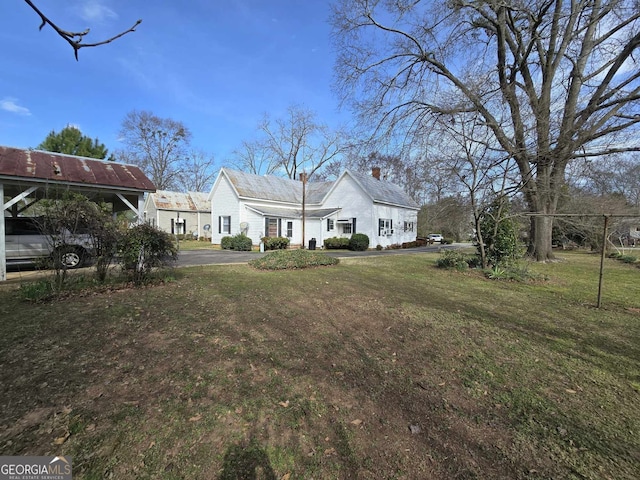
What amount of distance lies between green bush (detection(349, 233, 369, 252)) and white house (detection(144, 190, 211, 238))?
17941 millimetres

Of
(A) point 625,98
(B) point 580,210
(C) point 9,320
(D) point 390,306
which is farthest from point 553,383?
(B) point 580,210

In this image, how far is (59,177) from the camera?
8.38 meters

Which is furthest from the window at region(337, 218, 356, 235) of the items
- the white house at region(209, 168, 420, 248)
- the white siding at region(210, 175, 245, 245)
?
the white siding at region(210, 175, 245, 245)

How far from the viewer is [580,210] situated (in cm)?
1805

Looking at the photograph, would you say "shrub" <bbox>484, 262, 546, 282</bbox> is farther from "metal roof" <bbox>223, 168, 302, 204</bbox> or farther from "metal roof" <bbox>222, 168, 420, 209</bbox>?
"metal roof" <bbox>223, 168, 302, 204</bbox>

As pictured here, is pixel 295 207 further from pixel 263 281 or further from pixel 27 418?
pixel 27 418

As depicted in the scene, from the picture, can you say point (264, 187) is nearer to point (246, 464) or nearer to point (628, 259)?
point (246, 464)

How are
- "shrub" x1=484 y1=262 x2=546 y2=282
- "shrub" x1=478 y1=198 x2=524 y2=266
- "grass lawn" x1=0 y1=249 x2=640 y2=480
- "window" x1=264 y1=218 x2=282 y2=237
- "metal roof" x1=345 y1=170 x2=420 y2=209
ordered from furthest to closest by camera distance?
"metal roof" x1=345 y1=170 x2=420 y2=209
"window" x1=264 y1=218 x2=282 y2=237
"shrub" x1=478 y1=198 x2=524 y2=266
"shrub" x1=484 y1=262 x2=546 y2=282
"grass lawn" x1=0 y1=249 x2=640 y2=480

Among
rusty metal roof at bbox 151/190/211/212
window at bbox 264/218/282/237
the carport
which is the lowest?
window at bbox 264/218/282/237

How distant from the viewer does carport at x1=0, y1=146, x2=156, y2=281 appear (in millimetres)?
7969

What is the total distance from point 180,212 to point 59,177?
997 inches

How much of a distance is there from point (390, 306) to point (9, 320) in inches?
276

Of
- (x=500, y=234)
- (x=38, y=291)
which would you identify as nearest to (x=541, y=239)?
(x=500, y=234)

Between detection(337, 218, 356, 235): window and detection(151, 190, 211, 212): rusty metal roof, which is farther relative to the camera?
detection(151, 190, 211, 212): rusty metal roof
